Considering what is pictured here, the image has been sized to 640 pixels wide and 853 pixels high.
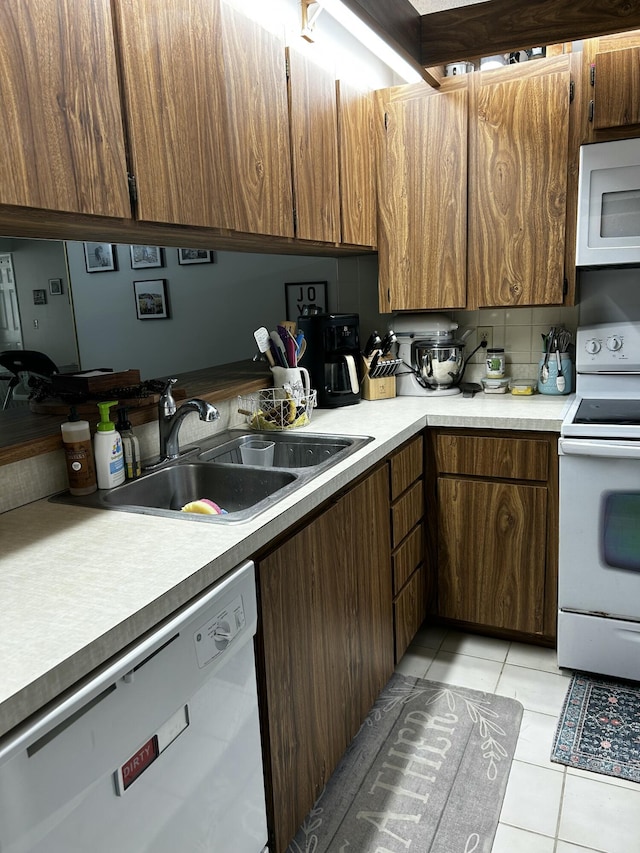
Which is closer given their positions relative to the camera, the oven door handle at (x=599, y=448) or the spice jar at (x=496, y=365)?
the oven door handle at (x=599, y=448)

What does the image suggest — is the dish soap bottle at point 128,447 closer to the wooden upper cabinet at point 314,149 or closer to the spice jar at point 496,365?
the wooden upper cabinet at point 314,149

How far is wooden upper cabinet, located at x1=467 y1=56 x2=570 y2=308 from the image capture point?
7.82 ft

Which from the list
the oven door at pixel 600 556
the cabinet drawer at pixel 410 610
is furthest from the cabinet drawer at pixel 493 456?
the cabinet drawer at pixel 410 610

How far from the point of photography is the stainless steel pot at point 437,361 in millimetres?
2758

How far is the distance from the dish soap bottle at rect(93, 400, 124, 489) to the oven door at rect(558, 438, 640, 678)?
1419 mm

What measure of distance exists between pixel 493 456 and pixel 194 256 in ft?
4.33

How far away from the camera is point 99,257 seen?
2.11 meters

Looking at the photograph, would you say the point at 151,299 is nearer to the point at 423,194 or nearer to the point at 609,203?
the point at 423,194

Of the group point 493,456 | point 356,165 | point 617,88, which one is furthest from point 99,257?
point 617,88

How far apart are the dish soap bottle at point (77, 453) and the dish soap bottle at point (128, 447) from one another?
12 centimetres

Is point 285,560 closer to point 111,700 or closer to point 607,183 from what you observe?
point 111,700

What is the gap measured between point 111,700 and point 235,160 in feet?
4.56

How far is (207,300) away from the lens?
98.3 inches

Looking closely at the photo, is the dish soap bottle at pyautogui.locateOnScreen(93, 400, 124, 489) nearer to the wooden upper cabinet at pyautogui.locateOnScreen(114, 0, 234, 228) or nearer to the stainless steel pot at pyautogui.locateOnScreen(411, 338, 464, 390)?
the wooden upper cabinet at pyautogui.locateOnScreen(114, 0, 234, 228)
